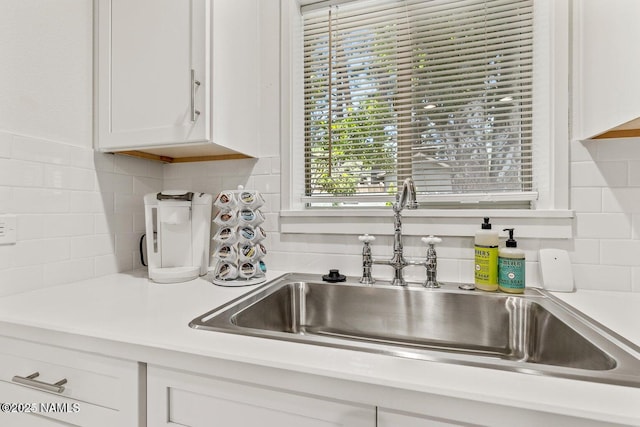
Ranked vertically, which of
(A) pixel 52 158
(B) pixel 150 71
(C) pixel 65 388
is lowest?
(C) pixel 65 388

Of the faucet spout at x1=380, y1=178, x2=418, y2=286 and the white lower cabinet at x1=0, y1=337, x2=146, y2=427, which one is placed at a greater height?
the faucet spout at x1=380, y1=178, x2=418, y2=286

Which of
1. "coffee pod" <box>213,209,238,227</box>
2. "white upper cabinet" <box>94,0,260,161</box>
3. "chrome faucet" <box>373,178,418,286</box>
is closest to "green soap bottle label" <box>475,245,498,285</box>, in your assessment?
"chrome faucet" <box>373,178,418,286</box>

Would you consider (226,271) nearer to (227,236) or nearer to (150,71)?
(227,236)

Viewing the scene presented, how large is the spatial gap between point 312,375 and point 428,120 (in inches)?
44.7

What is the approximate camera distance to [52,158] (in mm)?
1097

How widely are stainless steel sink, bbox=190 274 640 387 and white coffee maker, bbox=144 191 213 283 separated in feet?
1.21

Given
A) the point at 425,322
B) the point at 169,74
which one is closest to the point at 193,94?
the point at 169,74

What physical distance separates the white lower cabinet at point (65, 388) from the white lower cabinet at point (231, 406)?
5 centimetres

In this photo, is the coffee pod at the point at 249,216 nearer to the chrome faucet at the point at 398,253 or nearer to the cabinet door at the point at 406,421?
the chrome faucet at the point at 398,253

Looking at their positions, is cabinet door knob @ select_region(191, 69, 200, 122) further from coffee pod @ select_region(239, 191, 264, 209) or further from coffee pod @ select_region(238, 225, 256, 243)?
coffee pod @ select_region(238, 225, 256, 243)

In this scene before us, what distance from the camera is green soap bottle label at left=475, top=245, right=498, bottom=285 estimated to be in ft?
3.34

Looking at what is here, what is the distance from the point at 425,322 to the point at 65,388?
99cm

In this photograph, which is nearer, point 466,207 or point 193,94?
point 193,94

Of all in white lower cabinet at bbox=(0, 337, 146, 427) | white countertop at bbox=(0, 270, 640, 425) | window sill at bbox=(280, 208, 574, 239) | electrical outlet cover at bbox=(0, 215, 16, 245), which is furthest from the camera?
window sill at bbox=(280, 208, 574, 239)
